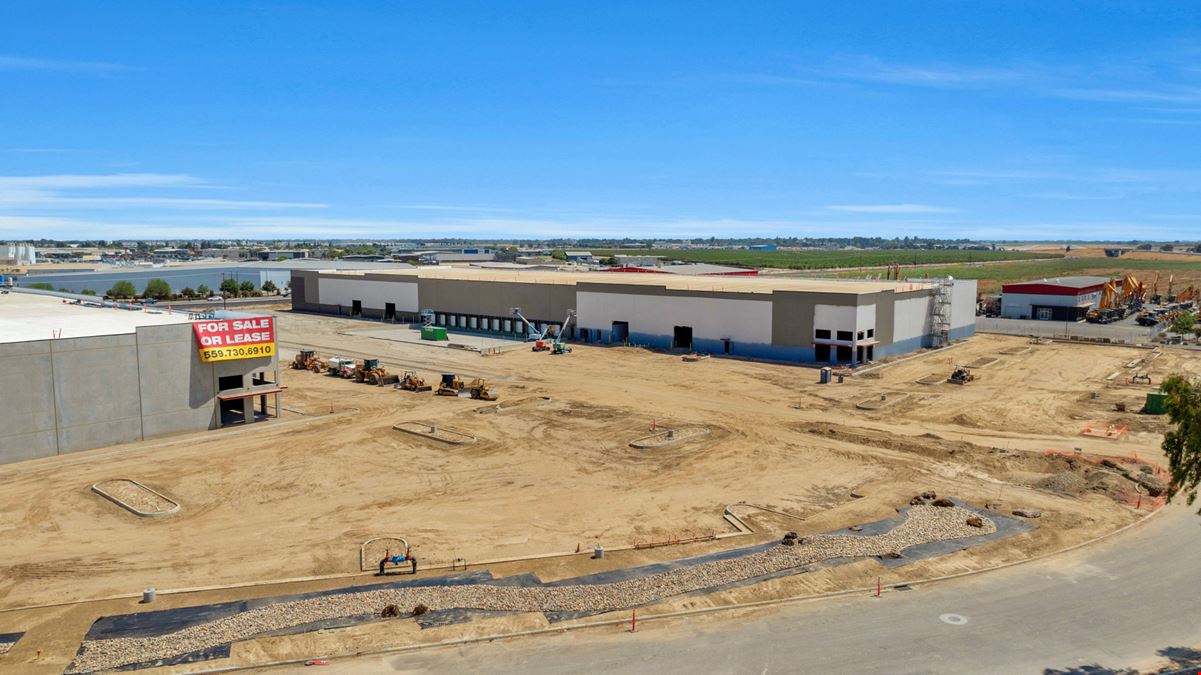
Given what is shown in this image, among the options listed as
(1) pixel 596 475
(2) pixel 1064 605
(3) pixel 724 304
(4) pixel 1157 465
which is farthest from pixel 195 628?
(3) pixel 724 304

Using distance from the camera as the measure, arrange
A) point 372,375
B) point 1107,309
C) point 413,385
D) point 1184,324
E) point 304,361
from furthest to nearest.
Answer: point 1107,309 < point 1184,324 < point 304,361 < point 372,375 < point 413,385

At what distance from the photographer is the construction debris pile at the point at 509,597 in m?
22.1

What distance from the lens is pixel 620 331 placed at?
273 ft

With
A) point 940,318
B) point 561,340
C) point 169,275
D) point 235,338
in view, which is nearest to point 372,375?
point 235,338

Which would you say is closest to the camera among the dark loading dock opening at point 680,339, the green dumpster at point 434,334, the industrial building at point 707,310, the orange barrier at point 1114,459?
the orange barrier at point 1114,459

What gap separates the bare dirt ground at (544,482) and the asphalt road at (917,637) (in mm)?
1456

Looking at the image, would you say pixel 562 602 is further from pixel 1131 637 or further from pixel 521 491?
pixel 1131 637

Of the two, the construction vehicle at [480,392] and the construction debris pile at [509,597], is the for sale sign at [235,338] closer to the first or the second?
the construction vehicle at [480,392]

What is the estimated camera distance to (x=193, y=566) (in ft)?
91.7

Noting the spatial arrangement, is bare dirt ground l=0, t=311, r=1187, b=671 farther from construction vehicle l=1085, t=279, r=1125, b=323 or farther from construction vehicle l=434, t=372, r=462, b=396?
construction vehicle l=1085, t=279, r=1125, b=323

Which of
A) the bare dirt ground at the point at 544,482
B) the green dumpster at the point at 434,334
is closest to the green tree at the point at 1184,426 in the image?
the bare dirt ground at the point at 544,482

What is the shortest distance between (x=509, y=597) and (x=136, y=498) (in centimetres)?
1938

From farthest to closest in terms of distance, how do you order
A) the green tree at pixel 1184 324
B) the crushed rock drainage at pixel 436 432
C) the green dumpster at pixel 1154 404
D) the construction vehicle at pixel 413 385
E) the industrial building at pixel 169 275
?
1. the industrial building at pixel 169 275
2. the green tree at pixel 1184 324
3. the construction vehicle at pixel 413 385
4. the green dumpster at pixel 1154 404
5. the crushed rock drainage at pixel 436 432

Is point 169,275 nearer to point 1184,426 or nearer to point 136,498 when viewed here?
point 136,498
